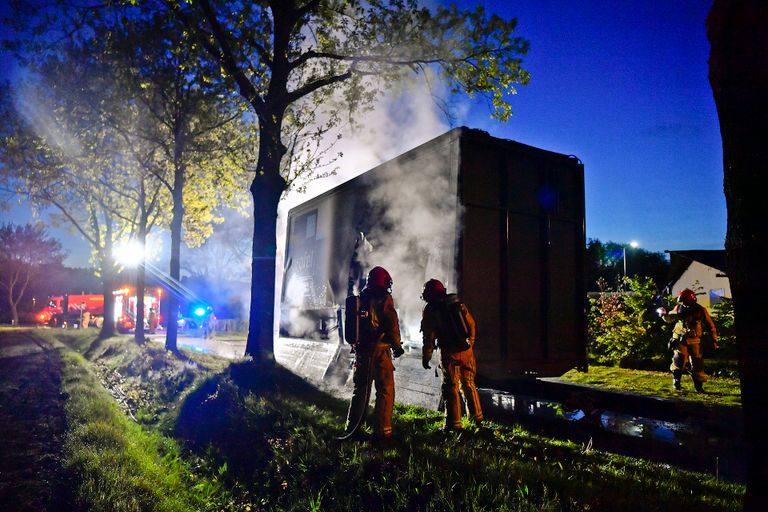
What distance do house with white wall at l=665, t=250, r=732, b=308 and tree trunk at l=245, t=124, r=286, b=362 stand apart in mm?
25827

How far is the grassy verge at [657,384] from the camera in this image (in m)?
7.18

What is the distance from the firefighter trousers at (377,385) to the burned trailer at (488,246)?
1403mm

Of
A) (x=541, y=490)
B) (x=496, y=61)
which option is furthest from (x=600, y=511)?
(x=496, y=61)

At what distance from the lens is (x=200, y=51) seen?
35.3 feet

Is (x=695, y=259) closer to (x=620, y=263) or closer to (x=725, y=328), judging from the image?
(x=725, y=328)

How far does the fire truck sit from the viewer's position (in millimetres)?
28125

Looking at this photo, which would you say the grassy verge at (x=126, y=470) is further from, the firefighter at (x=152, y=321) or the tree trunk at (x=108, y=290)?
the firefighter at (x=152, y=321)

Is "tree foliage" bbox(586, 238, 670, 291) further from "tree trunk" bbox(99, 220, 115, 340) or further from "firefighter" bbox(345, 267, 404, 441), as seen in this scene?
"firefighter" bbox(345, 267, 404, 441)

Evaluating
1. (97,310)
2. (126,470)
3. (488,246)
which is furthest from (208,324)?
(126,470)

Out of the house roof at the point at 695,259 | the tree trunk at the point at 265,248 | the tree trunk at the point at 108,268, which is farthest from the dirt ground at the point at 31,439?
the house roof at the point at 695,259

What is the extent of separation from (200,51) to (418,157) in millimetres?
7061

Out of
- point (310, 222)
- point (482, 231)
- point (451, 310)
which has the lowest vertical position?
point (451, 310)

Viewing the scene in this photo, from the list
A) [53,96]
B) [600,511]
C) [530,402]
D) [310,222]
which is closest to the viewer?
[600,511]

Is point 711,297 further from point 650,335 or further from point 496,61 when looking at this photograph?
point 496,61
